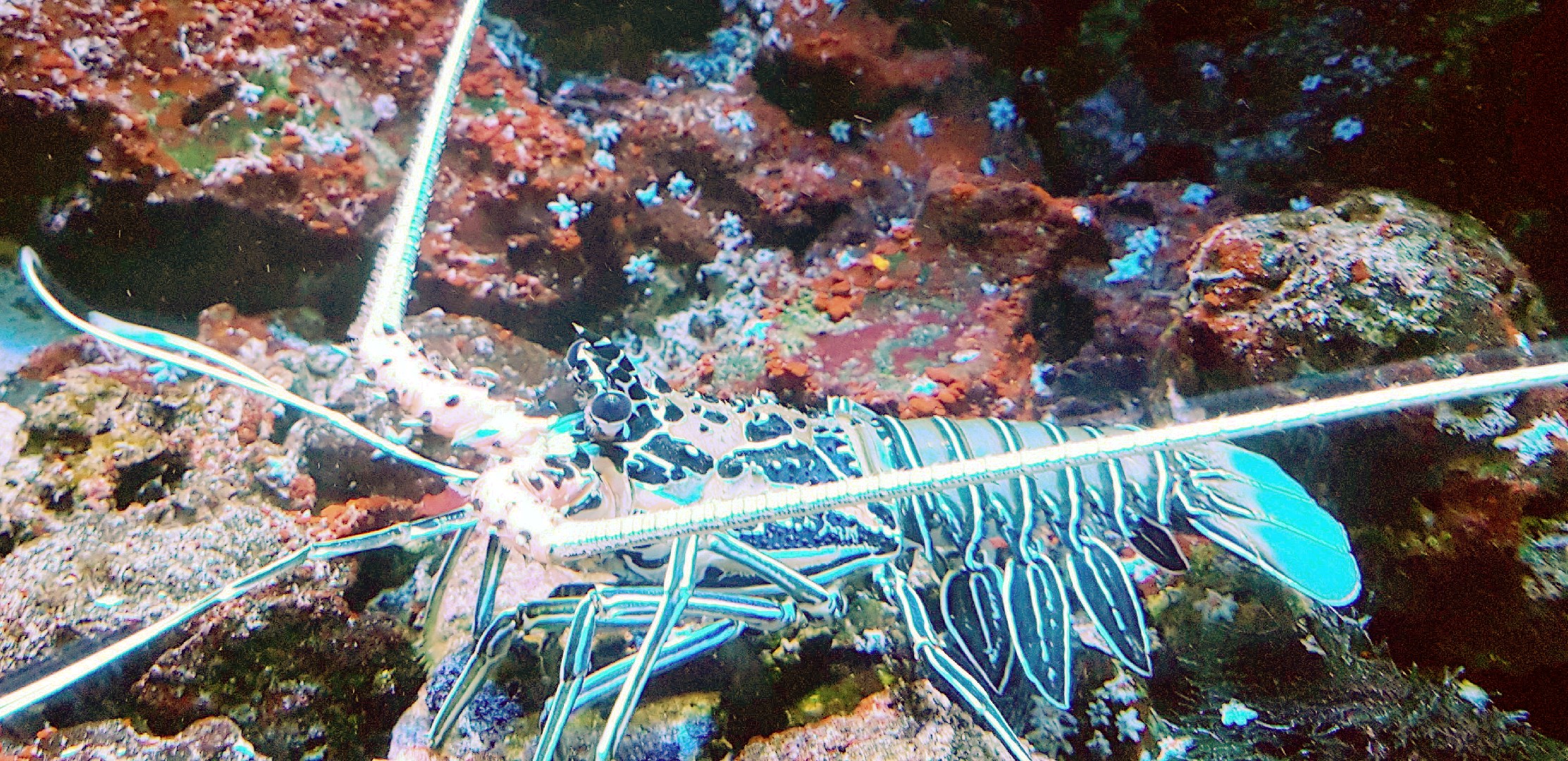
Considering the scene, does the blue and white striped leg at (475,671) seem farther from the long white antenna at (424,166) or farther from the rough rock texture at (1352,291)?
the rough rock texture at (1352,291)

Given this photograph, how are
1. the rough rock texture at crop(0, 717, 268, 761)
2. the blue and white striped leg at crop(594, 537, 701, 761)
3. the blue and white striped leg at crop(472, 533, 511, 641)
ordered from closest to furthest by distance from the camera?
1. the rough rock texture at crop(0, 717, 268, 761)
2. the blue and white striped leg at crop(594, 537, 701, 761)
3. the blue and white striped leg at crop(472, 533, 511, 641)

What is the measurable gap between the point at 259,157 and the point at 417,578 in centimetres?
144

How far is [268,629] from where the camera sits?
1764 mm

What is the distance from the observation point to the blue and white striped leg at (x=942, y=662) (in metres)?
1.76

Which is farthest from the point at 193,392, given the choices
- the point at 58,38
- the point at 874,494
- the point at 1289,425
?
the point at 1289,425

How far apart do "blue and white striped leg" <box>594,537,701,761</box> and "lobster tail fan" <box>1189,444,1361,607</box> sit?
1574 millimetres

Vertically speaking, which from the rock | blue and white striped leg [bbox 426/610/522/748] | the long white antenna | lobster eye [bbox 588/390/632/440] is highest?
the long white antenna

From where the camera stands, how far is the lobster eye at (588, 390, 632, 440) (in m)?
1.68

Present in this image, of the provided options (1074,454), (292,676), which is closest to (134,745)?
(292,676)

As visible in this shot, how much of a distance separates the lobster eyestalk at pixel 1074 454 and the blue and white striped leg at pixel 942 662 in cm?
101

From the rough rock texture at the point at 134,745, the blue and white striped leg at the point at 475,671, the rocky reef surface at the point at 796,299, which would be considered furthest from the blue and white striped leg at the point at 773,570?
the rough rock texture at the point at 134,745

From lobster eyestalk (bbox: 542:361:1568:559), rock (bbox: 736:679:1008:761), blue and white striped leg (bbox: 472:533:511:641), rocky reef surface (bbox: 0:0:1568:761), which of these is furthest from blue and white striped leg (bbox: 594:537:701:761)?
lobster eyestalk (bbox: 542:361:1568:559)

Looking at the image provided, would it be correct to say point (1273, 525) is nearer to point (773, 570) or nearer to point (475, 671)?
point (773, 570)

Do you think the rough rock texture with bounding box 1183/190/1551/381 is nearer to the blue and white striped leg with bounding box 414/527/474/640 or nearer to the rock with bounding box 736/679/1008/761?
the rock with bounding box 736/679/1008/761
